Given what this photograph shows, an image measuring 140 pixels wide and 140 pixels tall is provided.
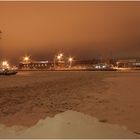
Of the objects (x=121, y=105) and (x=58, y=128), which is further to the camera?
(x=121, y=105)

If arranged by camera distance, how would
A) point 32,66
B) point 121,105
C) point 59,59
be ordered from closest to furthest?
point 121,105 → point 59,59 → point 32,66

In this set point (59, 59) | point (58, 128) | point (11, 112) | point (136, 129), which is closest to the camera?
point (58, 128)

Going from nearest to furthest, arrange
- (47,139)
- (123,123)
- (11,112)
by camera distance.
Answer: (47,139) → (123,123) → (11,112)

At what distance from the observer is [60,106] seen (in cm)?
1071

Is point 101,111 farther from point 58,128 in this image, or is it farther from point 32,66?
point 32,66

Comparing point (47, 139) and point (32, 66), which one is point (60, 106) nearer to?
point (47, 139)

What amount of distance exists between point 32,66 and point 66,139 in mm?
122501

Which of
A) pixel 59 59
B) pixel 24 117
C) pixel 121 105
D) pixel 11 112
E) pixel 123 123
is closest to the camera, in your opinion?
pixel 123 123

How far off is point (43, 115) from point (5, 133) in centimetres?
312

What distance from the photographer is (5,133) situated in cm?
Answer: 593

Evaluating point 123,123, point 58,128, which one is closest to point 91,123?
point 58,128

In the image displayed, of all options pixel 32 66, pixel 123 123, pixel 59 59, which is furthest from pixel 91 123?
pixel 32 66

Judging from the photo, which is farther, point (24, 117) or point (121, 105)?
point (121, 105)

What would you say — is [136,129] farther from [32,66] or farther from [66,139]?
[32,66]
